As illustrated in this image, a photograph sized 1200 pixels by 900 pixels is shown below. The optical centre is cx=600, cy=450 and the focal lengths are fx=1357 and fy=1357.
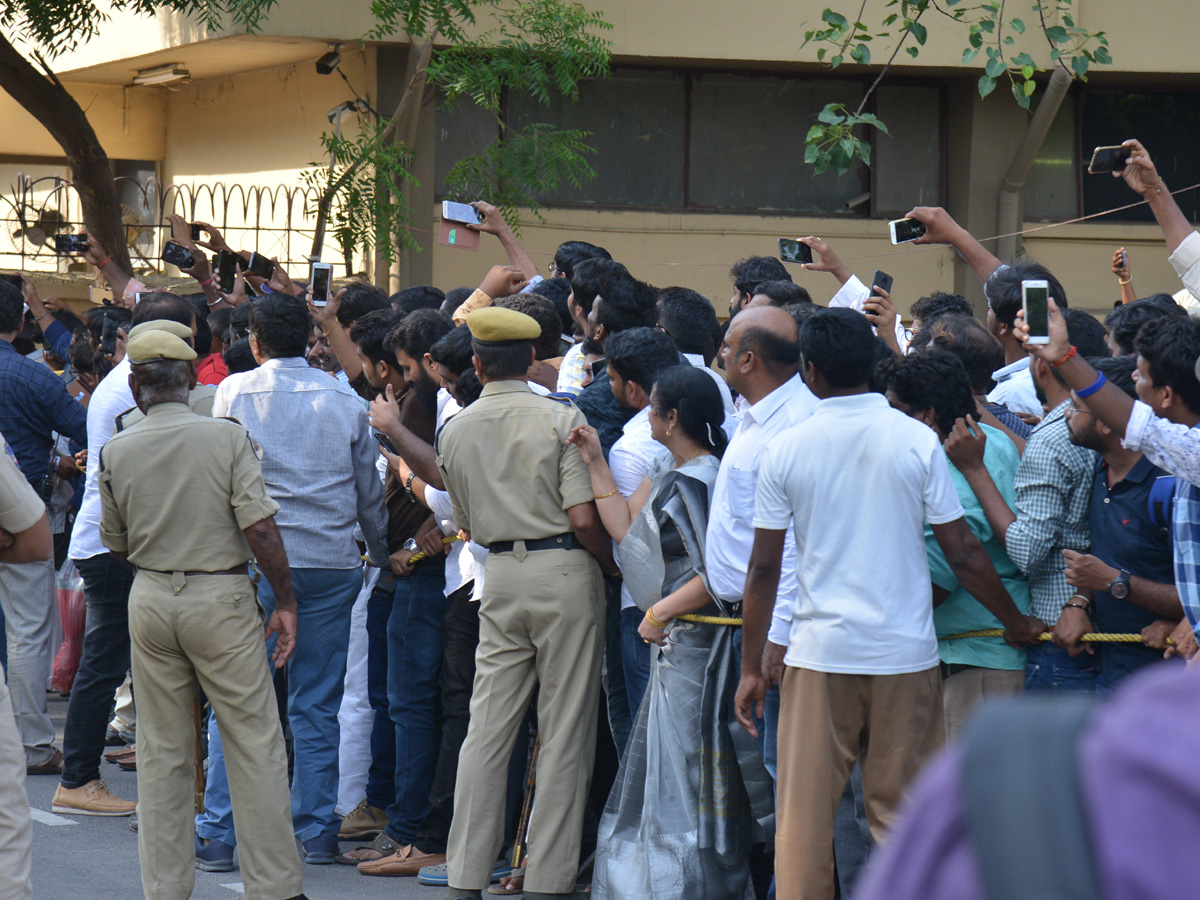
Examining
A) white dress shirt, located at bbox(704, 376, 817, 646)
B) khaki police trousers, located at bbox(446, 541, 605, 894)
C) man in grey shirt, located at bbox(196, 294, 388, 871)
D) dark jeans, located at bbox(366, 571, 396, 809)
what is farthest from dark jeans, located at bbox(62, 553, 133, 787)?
white dress shirt, located at bbox(704, 376, 817, 646)

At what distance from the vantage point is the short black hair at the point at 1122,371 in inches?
157

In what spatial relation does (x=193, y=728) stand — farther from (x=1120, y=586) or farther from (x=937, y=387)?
(x=1120, y=586)

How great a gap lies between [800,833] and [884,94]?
1090 centimetres

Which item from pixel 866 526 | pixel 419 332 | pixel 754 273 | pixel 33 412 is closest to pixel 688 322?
pixel 419 332

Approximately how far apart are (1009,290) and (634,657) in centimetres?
193

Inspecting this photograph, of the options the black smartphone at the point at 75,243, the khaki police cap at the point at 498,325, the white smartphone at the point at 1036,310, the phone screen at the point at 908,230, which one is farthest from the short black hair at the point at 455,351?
the black smartphone at the point at 75,243

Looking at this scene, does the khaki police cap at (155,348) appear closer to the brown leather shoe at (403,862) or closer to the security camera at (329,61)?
the brown leather shoe at (403,862)

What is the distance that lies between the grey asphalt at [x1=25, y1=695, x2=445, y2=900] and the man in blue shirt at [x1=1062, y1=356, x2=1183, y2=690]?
2.66 meters

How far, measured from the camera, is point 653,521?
14.5 ft

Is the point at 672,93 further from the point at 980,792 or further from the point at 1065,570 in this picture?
the point at 980,792

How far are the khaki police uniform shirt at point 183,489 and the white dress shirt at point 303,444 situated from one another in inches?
23.7

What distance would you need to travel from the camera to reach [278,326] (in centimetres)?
533

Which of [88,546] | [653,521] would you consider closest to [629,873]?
[653,521]

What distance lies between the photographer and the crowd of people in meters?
3.81
